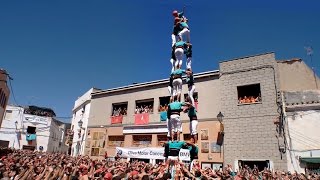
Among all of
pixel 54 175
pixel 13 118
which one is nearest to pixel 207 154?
pixel 54 175

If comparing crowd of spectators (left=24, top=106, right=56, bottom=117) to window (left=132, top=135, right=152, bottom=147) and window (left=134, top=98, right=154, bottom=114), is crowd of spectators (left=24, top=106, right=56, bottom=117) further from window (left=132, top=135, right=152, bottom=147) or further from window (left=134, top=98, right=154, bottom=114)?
window (left=132, top=135, right=152, bottom=147)

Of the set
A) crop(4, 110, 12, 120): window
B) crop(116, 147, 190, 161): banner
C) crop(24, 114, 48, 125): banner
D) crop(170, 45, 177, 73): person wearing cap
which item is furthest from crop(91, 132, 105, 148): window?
crop(4, 110, 12, 120): window

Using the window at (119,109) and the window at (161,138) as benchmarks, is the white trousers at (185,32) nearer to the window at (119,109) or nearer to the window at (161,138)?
the window at (161,138)

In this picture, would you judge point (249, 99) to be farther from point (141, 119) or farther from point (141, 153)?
point (141, 119)

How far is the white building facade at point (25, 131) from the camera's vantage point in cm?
4641

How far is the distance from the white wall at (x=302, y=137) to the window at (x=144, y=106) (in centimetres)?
1291

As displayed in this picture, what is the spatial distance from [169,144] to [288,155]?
11.1m

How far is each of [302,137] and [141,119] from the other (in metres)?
14.3

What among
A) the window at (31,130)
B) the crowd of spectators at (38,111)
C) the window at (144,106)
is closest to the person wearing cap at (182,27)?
the window at (144,106)

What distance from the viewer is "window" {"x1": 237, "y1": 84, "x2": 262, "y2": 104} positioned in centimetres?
2087

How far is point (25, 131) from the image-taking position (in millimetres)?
48156

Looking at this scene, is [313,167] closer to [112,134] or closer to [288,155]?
[288,155]

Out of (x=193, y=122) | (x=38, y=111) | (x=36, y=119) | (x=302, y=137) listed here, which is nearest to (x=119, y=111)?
(x=302, y=137)

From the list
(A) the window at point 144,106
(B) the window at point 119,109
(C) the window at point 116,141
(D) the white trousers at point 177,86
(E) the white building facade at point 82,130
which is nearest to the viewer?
(D) the white trousers at point 177,86
